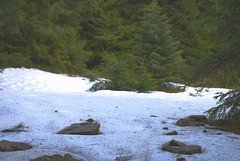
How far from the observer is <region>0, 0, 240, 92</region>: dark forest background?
A: 294 cm

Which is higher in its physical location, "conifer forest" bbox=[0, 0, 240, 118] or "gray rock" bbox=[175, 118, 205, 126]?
"conifer forest" bbox=[0, 0, 240, 118]

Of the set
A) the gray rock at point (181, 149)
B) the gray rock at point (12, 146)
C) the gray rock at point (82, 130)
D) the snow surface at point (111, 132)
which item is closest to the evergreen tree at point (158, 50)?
the snow surface at point (111, 132)

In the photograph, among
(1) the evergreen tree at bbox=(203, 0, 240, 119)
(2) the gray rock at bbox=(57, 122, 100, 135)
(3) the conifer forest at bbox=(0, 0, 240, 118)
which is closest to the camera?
(2) the gray rock at bbox=(57, 122, 100, 135)

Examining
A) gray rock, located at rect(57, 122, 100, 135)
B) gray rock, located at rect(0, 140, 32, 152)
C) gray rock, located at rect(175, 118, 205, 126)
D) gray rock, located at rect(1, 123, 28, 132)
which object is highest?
gray rock, located at rect(175, 118, 205, 126)

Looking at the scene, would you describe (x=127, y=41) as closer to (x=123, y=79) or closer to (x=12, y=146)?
(x=123, y=79)

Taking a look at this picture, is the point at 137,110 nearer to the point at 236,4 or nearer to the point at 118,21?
the point at 236,4

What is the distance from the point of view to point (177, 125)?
303cm

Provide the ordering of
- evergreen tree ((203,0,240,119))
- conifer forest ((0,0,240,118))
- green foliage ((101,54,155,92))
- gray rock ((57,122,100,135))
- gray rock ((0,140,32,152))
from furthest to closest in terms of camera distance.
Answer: green foliage ((101,54,155,92)) → conifer forest ((0,0,240,118)) → evergreen tree ((203,0,240,119)) → gray rock ((57,122,100,135)) → gray rock ((0,140,32,152))

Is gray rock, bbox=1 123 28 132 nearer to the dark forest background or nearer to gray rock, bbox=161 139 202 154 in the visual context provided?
gray rock, bbox=161 139 202 154

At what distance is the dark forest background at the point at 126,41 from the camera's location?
2.94 m

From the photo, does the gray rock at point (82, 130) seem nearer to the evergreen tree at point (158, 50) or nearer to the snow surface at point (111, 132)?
the snow surface at point (111, 132)

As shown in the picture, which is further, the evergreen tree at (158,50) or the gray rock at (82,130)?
the evergreen tree at (158,50)

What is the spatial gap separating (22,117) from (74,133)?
3.61 feet

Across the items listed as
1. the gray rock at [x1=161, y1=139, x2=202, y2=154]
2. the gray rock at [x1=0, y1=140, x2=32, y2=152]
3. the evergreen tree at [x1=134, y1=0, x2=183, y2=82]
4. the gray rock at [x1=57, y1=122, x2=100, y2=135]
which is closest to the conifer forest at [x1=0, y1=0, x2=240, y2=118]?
the evergreen tree at [x1=134, y1=0, x2=183, y2=82]
